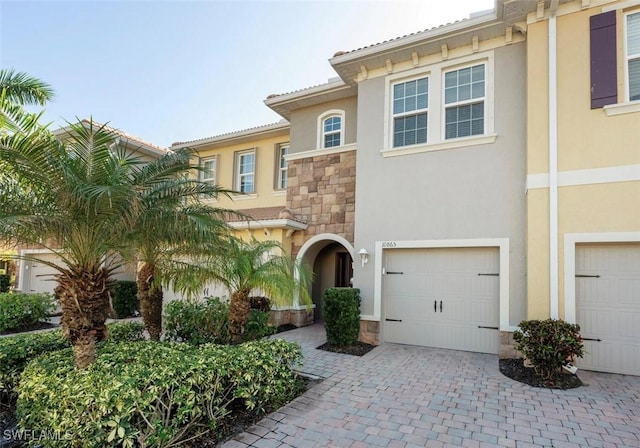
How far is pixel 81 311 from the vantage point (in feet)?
16.9

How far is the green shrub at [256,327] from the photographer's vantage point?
292 inches

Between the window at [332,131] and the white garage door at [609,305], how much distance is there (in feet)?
24.3

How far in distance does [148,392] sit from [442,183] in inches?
302

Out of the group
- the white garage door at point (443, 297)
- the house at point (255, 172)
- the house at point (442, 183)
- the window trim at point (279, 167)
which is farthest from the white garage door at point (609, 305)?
the window trim at point (279, 167)

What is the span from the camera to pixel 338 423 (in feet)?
16.1

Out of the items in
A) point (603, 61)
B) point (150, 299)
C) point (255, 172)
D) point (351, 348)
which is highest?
point (603, 61)

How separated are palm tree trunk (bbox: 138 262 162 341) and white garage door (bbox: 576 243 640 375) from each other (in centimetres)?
907

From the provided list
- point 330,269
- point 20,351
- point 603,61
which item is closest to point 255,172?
point 330,269

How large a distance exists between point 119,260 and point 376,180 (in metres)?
6.59

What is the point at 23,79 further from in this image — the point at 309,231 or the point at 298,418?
the point at 298,418

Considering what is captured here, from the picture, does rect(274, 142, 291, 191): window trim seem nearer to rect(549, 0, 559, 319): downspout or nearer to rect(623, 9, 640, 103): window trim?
rect(549, 0, 559, 319): downspout

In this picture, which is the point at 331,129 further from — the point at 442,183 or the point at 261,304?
the point at 261,304

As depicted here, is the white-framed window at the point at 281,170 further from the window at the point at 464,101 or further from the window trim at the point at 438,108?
the window at the point at 464,101

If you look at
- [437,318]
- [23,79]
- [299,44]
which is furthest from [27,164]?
[299,44]
